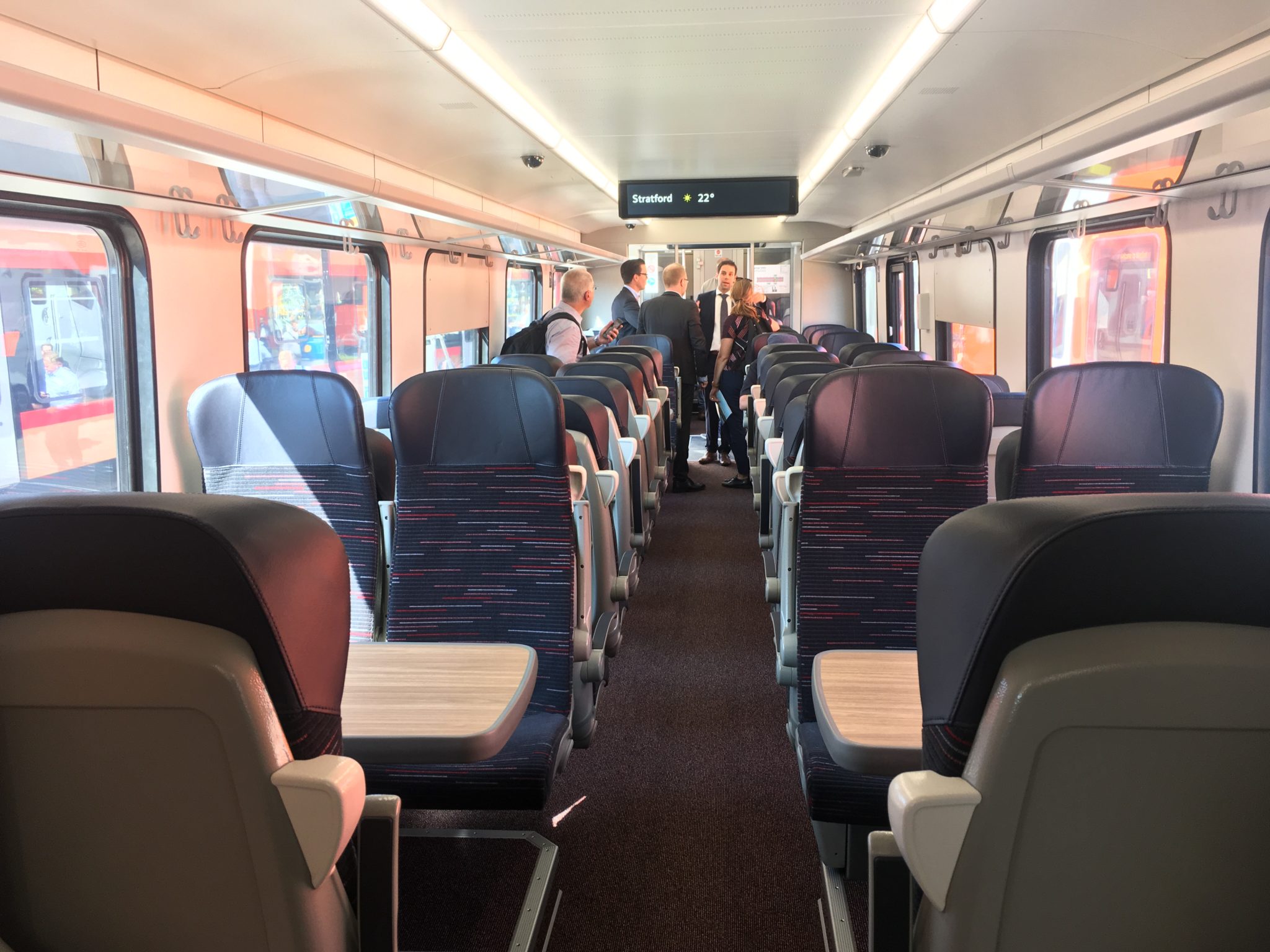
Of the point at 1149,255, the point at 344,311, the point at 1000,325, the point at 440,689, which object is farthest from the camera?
the point at 1000,325

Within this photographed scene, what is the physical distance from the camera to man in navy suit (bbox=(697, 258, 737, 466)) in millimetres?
10070

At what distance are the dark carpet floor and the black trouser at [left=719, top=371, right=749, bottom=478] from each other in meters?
4.26

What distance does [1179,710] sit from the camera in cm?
106

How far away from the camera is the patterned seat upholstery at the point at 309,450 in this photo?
11.2 ft

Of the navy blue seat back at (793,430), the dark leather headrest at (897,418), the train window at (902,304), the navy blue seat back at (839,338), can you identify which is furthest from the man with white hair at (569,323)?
the train window at (902,304)

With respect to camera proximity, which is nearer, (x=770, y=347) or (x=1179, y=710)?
(x=1179, y=710)

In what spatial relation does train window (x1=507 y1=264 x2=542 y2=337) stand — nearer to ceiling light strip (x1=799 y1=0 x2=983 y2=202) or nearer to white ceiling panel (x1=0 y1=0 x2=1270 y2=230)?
white ceiling panel (x1=0 y1=0 x2=1270 y2=230)

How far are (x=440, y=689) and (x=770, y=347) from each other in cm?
603

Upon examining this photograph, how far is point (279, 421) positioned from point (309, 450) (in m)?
0.15

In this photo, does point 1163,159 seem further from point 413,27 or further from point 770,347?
point 770,347

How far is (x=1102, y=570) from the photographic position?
105 cm

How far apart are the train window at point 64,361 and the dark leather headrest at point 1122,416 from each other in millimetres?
3359

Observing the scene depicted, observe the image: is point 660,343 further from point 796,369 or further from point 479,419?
point 479,419

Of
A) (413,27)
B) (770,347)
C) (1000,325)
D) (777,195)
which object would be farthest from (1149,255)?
(777,195)
